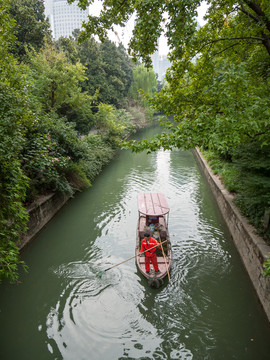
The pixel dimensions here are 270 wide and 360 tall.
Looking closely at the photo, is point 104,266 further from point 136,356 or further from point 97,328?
point 136,356

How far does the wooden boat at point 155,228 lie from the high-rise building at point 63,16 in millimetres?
164568

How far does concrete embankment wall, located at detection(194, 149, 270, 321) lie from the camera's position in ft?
19.0

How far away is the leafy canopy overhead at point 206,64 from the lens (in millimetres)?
4789

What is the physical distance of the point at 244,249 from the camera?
7520 millimetres

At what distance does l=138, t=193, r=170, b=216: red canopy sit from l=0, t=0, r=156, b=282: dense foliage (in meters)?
3.98

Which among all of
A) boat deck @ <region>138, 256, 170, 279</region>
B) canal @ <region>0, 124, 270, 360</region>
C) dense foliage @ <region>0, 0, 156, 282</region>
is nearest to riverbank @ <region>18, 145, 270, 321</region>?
canal @ <region>0, 124, 270, 360</region>

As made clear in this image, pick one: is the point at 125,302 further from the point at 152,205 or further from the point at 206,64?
the point at 206,64

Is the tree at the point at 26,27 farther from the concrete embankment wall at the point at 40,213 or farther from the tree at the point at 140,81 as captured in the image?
the tree at the point at 140,81

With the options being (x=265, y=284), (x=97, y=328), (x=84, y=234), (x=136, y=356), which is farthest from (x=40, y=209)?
(x=265, y=284)

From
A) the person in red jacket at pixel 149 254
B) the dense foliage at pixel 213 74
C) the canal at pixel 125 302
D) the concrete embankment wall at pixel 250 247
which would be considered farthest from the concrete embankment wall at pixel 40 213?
the concrete embankment wall at pixel 250 247

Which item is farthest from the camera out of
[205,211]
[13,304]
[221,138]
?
[205,211]

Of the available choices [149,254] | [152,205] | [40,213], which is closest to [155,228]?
[152,205]

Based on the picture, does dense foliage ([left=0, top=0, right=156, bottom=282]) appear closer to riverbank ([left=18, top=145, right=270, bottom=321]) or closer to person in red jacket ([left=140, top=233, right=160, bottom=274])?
riverbank ([left=18, top=145, right=270, bottom=321])

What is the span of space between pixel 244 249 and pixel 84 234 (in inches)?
246
